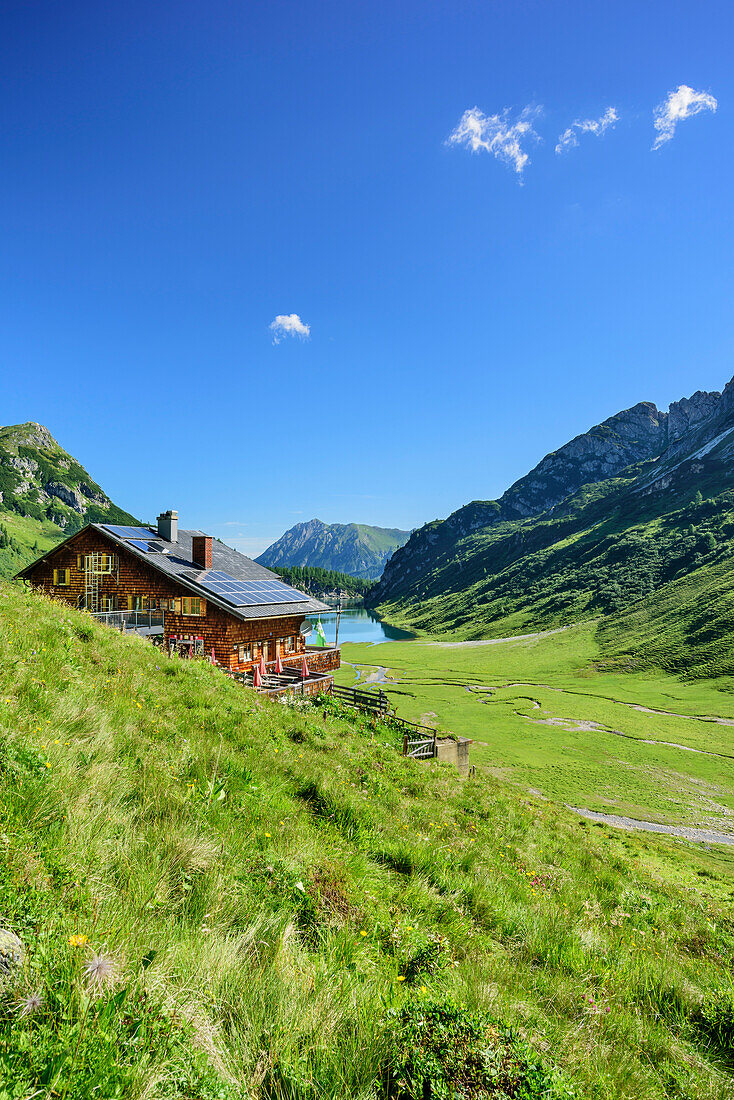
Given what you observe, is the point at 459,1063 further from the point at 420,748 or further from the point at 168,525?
the point at 168,525

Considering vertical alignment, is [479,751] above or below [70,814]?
below

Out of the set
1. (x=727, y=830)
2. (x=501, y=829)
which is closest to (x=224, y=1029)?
(x=501, y=829)

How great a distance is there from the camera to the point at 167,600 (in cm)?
2911

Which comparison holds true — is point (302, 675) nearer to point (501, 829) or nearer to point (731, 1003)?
point (501, 829)

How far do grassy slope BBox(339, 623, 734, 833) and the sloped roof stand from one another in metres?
19.2

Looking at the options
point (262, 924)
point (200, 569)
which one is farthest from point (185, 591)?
point (262, 924)

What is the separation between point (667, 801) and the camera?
2967 centimetres

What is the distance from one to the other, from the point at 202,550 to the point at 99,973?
30.5 meters

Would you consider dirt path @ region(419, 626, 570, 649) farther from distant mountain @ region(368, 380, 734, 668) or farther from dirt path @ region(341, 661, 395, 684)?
dirt path @ region(341, 661, 395, 684)

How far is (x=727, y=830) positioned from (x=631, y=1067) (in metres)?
30.8

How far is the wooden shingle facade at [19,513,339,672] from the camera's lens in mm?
27547

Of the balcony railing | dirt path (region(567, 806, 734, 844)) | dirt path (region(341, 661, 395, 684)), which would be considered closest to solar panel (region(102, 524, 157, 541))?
the balcony railing

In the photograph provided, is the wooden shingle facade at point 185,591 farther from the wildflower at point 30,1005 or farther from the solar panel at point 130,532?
the wildflower at point 30,1005

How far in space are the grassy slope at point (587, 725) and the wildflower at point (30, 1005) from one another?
3258 cm
